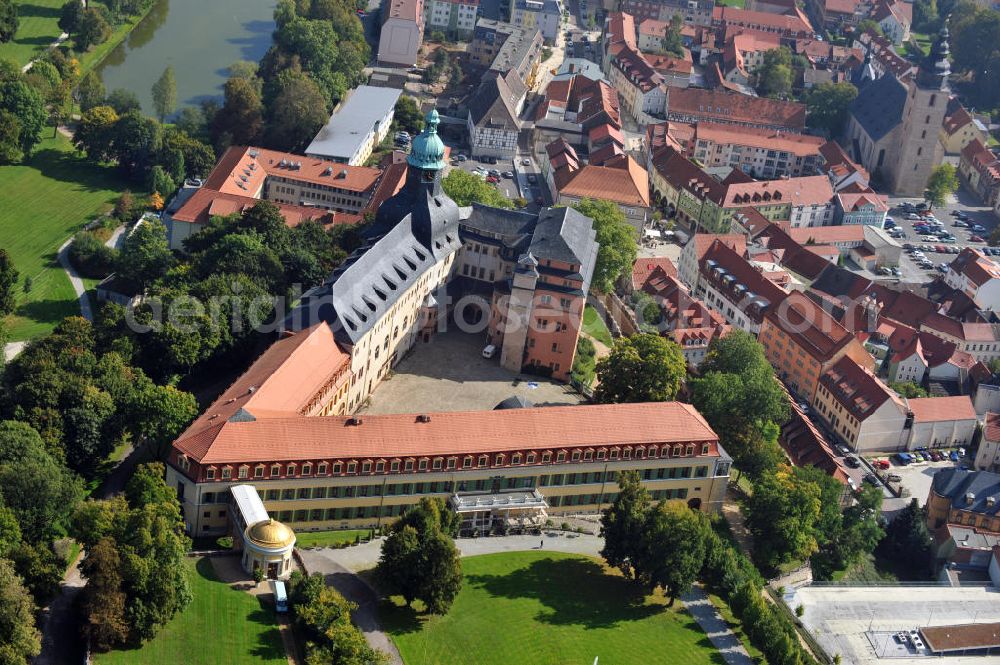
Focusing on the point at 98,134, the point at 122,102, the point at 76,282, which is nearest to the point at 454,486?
the point at 76,282

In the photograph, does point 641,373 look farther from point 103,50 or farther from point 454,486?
point 103,50

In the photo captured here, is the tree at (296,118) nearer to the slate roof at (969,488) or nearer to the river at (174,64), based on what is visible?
the river at (174,64)

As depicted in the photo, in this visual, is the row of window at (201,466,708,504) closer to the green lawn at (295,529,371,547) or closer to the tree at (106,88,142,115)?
the green lawn at (295,529,371,547)

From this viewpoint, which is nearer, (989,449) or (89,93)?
(989,449)

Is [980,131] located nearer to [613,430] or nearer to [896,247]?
[896,247]

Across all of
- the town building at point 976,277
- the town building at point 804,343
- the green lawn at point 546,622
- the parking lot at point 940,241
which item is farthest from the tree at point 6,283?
the town building at point 976,277

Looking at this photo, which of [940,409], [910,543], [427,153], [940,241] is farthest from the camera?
[940,241]

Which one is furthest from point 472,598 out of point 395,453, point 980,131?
point 980,131

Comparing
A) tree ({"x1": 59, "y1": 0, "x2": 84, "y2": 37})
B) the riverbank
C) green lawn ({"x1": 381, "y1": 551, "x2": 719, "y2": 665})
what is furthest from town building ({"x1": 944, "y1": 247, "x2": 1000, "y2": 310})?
tree ({"x1": 59, "y1": 0, "x2": 84, "y2": 37})
